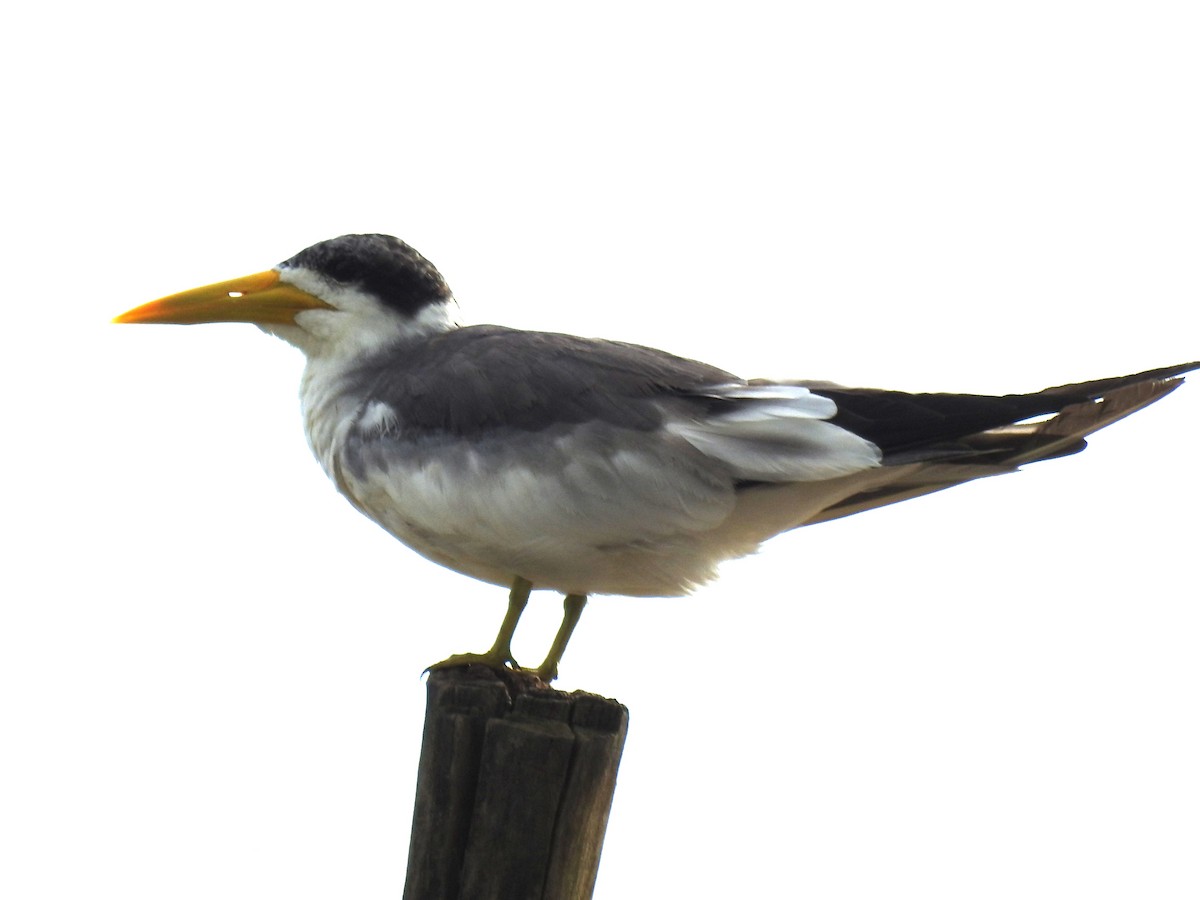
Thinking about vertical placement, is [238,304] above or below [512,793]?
above

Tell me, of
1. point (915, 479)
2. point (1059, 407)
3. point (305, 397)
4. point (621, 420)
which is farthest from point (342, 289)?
point (1059, 407)

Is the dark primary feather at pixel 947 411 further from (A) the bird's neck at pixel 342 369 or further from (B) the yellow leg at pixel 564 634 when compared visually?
(A) the bird's neck at pixel 342 369

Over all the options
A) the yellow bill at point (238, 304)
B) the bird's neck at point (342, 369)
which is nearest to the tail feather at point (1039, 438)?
the bird's neck at point (342, 369)

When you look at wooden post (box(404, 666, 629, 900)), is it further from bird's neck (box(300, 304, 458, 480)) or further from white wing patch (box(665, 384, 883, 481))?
bird's neck (box(300, 304, 458, 480))

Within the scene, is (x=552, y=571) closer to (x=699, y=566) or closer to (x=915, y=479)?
(x=699, y=566)

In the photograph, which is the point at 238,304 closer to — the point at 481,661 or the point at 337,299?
the point at 337,299

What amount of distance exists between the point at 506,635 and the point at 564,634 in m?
0.38

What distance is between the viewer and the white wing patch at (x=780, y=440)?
5.30 meters

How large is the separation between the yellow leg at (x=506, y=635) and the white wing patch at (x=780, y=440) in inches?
34.0

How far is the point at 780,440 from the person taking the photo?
5.35 metres

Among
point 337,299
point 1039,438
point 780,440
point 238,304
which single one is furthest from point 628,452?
point 238,304

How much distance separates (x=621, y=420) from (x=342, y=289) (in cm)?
160

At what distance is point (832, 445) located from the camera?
17.5 feet

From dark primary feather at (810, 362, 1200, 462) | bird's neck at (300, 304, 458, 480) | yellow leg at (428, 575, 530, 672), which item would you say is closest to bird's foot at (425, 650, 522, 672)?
yellow leg at (428, 575, 530, 672)
